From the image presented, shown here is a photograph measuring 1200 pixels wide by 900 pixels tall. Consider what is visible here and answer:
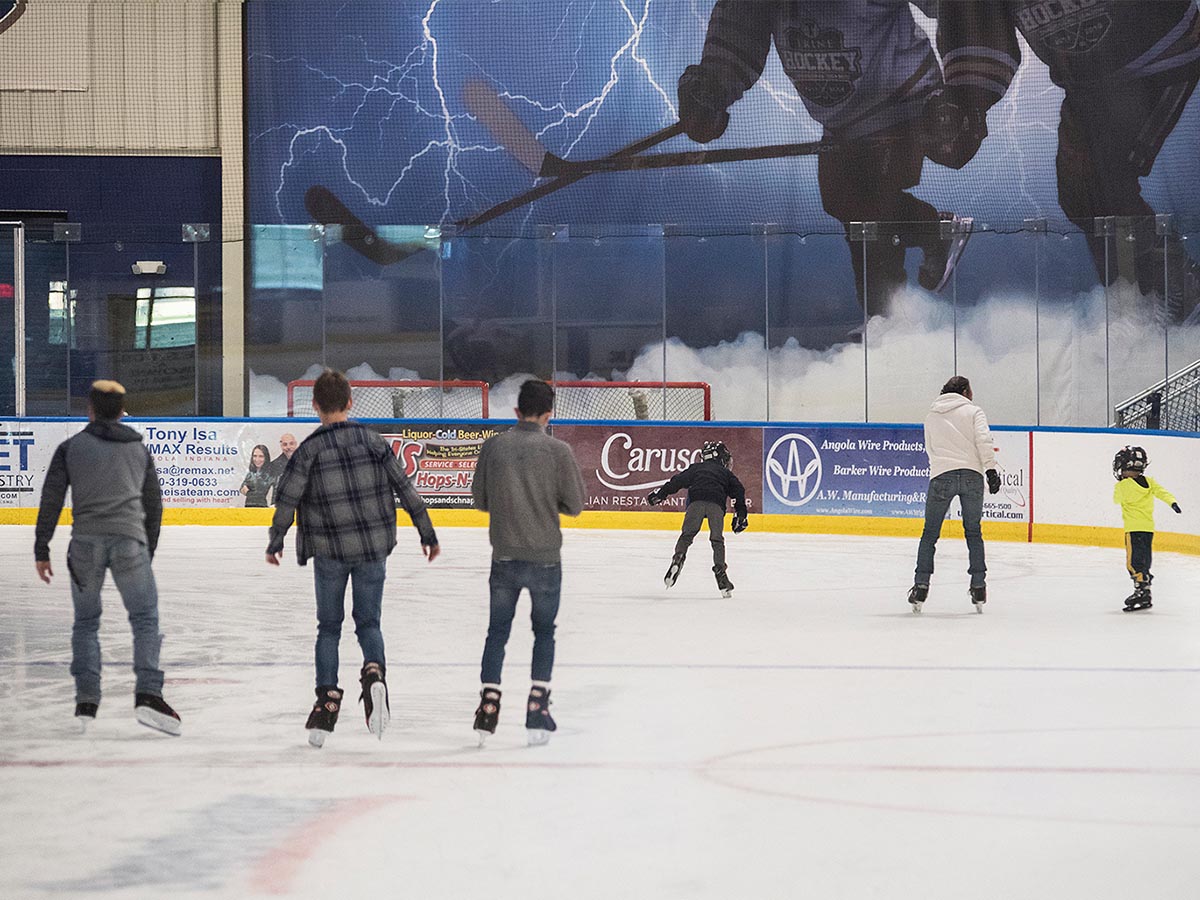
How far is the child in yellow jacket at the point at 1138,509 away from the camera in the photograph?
906 centimetres

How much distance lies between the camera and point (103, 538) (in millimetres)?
5660

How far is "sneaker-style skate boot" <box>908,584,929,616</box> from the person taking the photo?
904 centimetres

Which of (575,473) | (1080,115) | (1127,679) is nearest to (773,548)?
(1127,679)

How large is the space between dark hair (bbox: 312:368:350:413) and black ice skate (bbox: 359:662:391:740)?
877 mm

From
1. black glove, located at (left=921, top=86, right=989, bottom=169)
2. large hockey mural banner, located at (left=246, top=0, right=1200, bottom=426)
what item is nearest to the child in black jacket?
large hockey mural banner, located at (left=246, top=0, right=1200, bottom=426)

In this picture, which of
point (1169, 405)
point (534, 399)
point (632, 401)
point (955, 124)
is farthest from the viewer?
point (955, 124)

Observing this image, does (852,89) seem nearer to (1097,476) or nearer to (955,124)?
(955,124)

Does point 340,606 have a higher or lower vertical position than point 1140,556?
higher

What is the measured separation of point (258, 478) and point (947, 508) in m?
7.82

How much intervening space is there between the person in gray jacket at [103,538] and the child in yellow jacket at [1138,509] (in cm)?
557

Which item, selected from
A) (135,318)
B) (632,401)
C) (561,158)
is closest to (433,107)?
(561,158)

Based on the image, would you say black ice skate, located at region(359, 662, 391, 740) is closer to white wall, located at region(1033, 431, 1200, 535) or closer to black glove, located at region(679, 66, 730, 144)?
white wall, located at region(1033, 431, 1200, 535)

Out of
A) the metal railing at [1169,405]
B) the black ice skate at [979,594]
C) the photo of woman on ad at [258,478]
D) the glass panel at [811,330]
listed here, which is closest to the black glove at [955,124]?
the glass panel at [811,330]

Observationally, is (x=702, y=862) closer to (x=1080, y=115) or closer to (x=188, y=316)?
(x=188, y=316)
